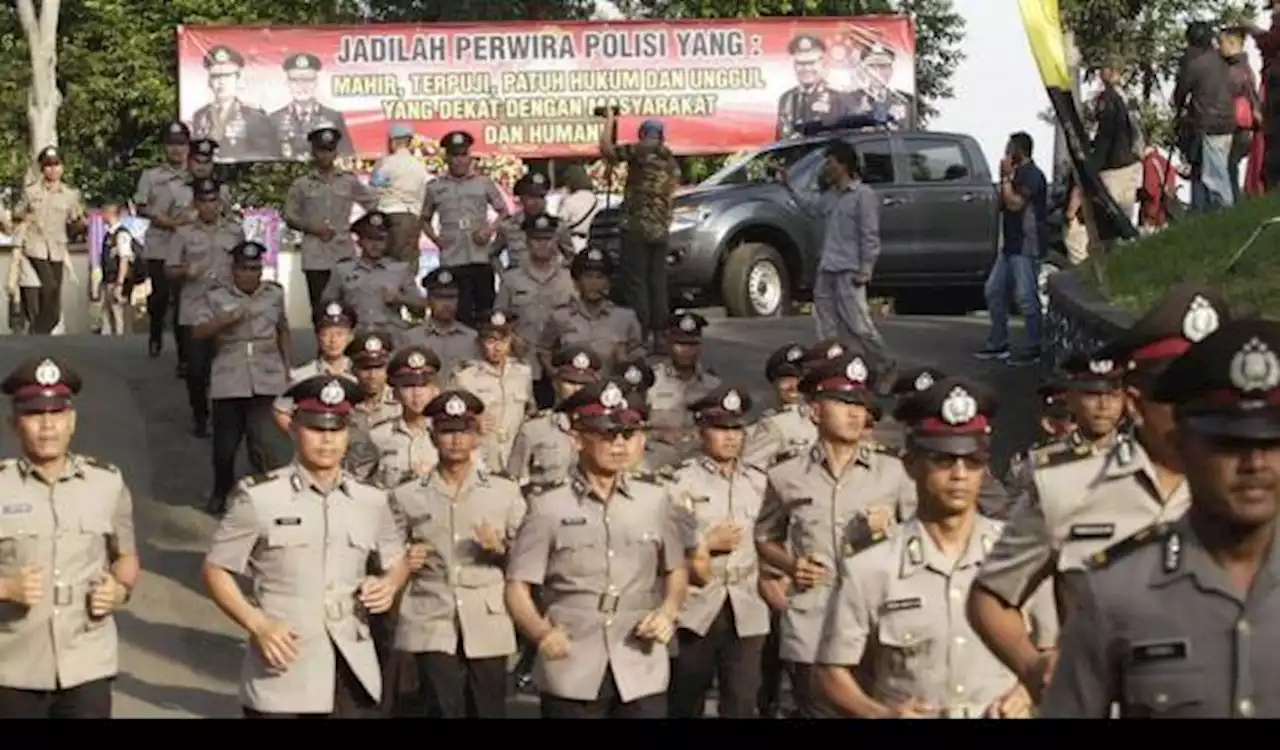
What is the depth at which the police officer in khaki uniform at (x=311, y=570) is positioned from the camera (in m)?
8.63

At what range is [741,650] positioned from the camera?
10.8m

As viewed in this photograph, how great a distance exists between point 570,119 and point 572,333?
1597cm

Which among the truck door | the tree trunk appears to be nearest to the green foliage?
the tree trunk

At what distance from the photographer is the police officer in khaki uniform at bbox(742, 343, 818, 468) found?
1145cm

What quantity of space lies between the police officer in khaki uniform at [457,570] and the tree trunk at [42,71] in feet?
95.2

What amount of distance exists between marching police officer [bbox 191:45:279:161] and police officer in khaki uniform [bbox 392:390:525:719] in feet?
62.1

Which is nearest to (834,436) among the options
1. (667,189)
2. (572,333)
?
(572,333)

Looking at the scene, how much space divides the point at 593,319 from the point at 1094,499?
864 cm

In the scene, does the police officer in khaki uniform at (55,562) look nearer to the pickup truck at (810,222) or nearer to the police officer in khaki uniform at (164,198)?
the police officer in khaki uniform at (164,198)

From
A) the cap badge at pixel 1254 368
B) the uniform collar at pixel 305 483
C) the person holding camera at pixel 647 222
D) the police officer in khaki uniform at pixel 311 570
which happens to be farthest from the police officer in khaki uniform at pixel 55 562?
the person holding camera at pixel 647 222

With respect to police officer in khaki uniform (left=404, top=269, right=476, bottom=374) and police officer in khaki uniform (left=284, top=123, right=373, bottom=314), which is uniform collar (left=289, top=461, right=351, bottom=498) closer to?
police officer in khaki uniform (left=404, top=269, right=476, bottom=374)

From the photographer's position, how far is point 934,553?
692 centimetres

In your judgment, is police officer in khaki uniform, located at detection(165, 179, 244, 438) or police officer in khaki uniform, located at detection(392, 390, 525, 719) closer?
police officer in khaki uniform, located at detection(392, 390, 525, 719)

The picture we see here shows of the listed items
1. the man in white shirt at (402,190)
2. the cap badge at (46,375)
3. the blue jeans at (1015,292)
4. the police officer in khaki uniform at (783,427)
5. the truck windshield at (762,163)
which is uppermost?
the truck windshield at (762,163)
